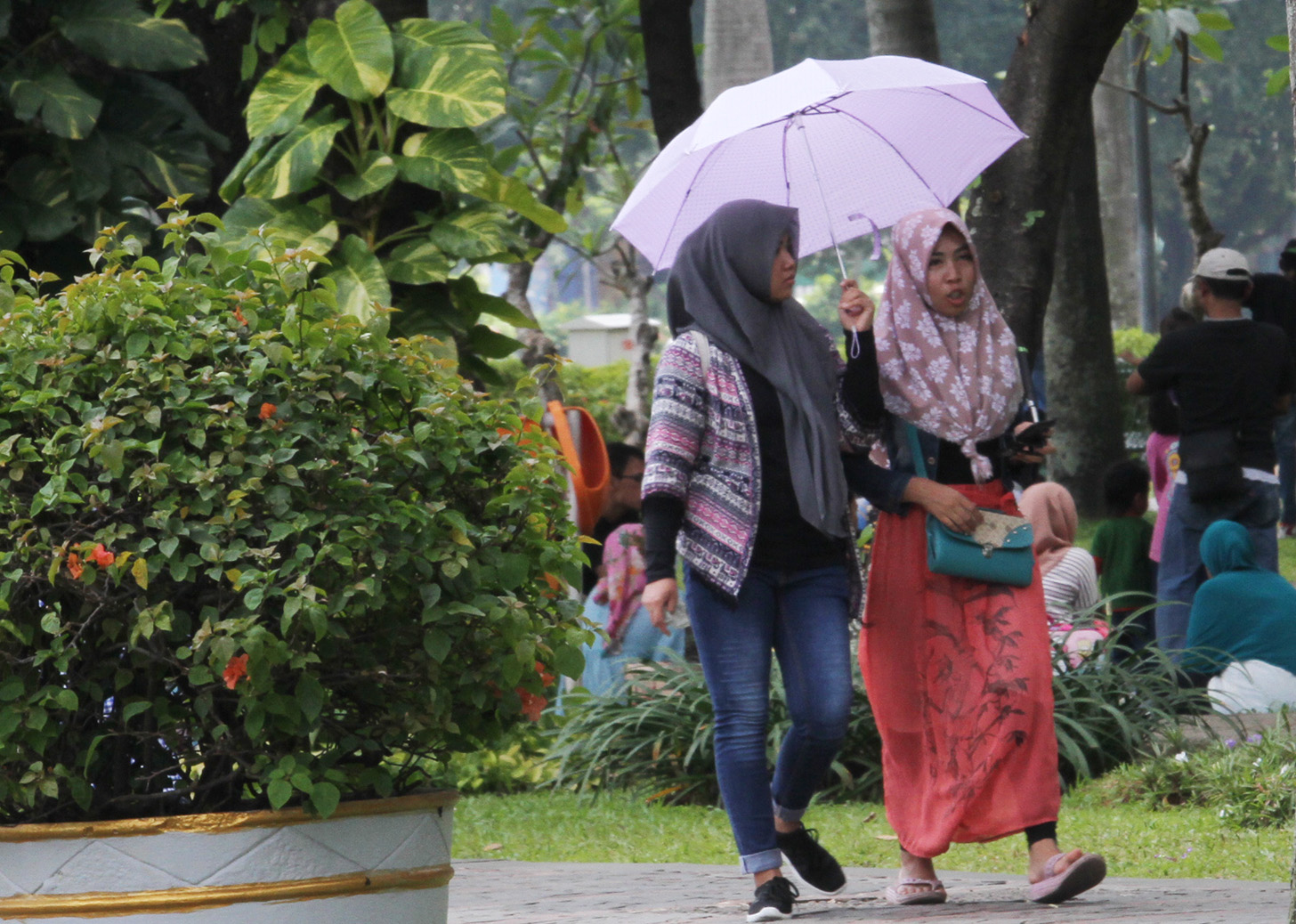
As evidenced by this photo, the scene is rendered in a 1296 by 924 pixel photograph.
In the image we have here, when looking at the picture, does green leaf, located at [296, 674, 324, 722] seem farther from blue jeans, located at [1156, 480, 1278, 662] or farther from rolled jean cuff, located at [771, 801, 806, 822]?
blue jeans, located at [1156, 480, 1278, 662]

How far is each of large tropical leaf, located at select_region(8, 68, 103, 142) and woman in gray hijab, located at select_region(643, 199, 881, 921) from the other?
8.21 ft

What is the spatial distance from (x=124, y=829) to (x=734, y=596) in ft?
5.91

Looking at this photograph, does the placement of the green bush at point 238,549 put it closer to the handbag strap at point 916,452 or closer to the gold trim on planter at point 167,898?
the gold trim on planter at point 167,898

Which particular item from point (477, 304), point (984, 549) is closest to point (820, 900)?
point (984, 549)

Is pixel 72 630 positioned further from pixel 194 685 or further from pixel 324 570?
pixel 324 570

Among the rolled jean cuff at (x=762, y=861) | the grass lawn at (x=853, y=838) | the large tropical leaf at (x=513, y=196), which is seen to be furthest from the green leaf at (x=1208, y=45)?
the rolled jean cuff at (x=762, y=861)

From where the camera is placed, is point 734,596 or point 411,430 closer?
point 411,430

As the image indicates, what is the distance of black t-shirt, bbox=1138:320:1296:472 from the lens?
26.4 ft

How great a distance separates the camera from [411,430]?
360 cm

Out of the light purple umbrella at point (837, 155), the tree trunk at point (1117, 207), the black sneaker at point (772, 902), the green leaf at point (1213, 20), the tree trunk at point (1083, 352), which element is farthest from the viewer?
the tree trunk at point (1117, 207)

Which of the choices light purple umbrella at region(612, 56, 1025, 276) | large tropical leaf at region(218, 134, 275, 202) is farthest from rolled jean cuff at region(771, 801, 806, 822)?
large tropical leaf at region(218, 134, 275, 202)

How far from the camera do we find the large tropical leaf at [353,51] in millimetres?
5840

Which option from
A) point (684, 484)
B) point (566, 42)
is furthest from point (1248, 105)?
point (684, 484)

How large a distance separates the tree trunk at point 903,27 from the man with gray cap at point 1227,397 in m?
2.85
